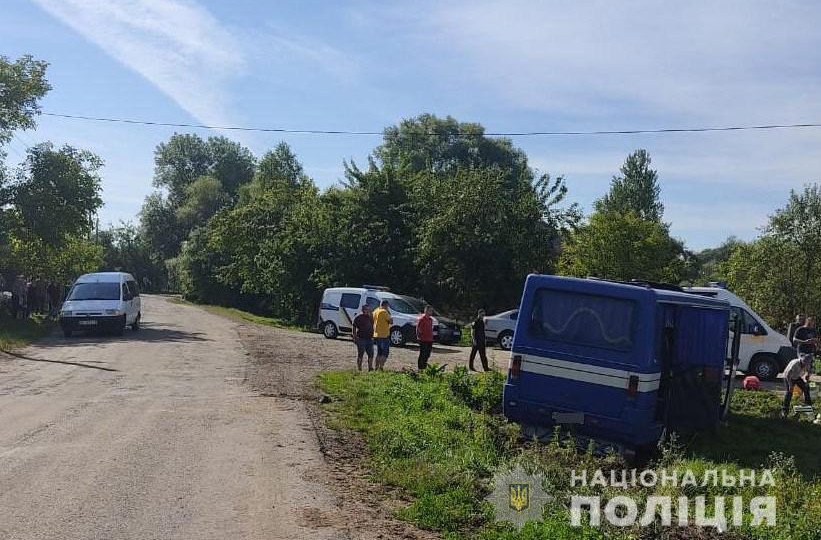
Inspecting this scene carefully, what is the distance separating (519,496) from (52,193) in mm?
28602

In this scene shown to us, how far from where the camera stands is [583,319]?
35.6ft

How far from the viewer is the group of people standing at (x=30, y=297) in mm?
30500

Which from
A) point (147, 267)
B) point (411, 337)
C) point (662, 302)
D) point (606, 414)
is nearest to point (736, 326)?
point (662, 302)

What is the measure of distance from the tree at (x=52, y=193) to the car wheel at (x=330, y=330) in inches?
429

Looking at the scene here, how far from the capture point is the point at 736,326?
1345 cm

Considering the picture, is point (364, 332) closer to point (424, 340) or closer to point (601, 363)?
point (424, 340)

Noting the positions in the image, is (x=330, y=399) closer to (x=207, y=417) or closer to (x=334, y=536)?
(x=207, y=417)

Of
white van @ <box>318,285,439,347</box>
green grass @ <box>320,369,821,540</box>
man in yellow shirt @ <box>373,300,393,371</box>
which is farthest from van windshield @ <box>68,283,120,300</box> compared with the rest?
green grass @ <box>320,369,821,540</box>

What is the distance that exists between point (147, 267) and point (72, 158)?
2747 inches

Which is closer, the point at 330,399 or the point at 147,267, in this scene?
the point at 330,399

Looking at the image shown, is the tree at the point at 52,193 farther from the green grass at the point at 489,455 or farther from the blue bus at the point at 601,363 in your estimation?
the blue bus at the point at 601,363

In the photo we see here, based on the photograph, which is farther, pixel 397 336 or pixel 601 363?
pixel 397 336

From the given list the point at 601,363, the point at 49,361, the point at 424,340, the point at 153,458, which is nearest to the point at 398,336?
the point at 424,340

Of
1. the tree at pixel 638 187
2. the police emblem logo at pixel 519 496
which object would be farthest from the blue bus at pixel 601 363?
the tree at pixel 638 187
